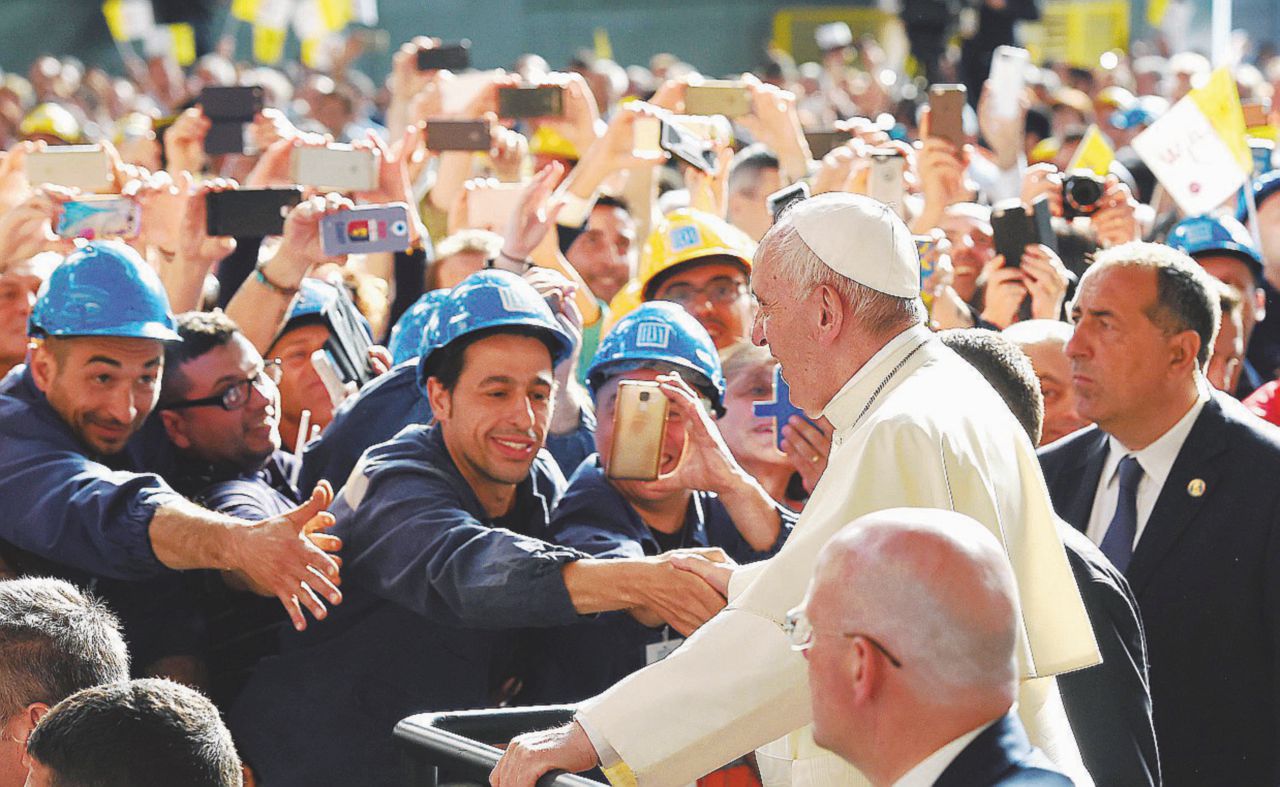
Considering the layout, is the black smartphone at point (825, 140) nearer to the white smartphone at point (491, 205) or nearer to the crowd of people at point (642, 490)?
the crowd of people at point (642, 490)

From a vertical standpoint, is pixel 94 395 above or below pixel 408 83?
below

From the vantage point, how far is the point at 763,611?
9.90 feet

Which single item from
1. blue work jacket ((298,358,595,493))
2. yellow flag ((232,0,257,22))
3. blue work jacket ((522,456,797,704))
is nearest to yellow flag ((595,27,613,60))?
yellow flag ((232,0,257,22))

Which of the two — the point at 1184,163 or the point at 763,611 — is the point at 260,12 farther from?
the point at 763,611

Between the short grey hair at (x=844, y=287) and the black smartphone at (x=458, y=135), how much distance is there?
13.0ft

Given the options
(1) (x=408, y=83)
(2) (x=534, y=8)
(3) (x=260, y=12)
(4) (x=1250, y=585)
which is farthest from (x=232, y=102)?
(2) (x=534, y=8)

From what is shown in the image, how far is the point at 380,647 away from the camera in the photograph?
4.11m

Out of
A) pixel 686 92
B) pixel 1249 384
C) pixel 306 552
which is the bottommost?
pixel 1249 384

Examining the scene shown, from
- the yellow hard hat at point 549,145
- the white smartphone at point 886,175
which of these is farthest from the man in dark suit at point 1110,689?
the yellow hard hat at point 549,145

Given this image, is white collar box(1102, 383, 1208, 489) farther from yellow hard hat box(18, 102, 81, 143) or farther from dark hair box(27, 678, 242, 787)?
yellow hard hat box(18, 102, 81, 143)

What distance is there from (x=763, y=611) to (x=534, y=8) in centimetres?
1770

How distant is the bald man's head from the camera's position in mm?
2209

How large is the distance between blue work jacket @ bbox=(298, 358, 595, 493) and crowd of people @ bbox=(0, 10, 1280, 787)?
0.04ft

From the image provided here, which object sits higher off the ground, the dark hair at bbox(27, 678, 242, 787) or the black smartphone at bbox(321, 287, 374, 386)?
the black smartphone at bbox(321, 287, 374, 386)
